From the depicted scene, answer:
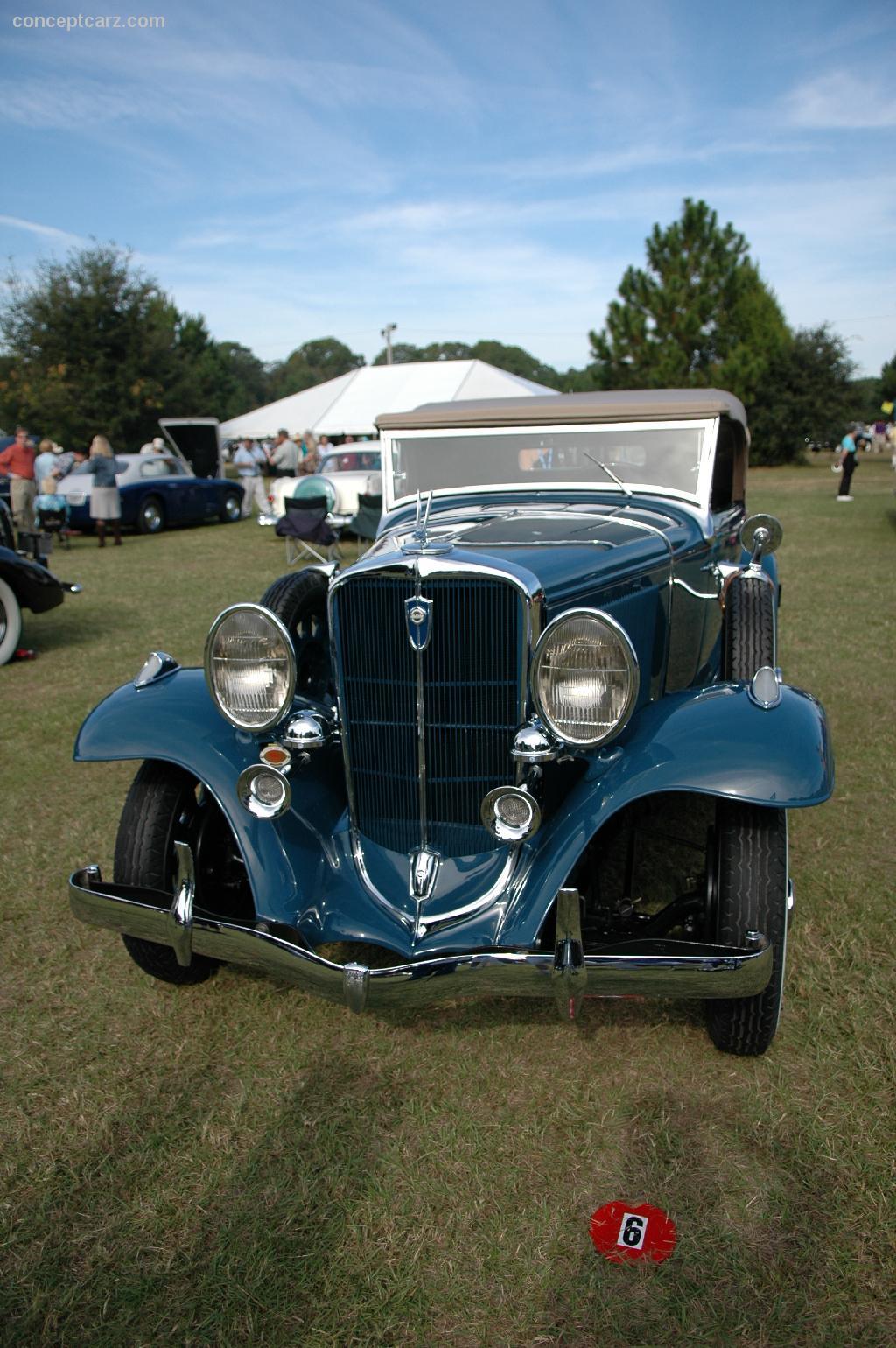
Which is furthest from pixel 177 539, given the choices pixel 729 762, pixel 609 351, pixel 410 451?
pixel 609 351

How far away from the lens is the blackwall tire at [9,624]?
7.50 m

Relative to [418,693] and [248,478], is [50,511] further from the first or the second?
[418,693]

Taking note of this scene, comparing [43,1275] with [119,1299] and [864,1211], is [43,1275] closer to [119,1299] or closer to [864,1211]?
[119,1299]

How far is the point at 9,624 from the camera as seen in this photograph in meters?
7.59

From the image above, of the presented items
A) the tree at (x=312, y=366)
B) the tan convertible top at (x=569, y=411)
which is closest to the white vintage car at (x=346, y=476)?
the tan convertible top at (x=569, y=411)

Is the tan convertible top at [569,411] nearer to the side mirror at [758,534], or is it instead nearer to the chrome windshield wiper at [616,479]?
the chrome windshield wiper at [616,479]

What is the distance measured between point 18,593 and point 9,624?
0.90 feet

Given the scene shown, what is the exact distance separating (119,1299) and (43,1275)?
0.65ft

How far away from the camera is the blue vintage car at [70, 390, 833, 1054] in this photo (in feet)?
7.91

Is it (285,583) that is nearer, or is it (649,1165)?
(649,1165)

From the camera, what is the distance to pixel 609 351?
A: 31.3 metres

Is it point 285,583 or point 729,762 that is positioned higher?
point 285,583

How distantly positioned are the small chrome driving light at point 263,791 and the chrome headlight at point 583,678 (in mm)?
770

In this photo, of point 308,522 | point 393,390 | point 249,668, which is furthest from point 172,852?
point 393,390
